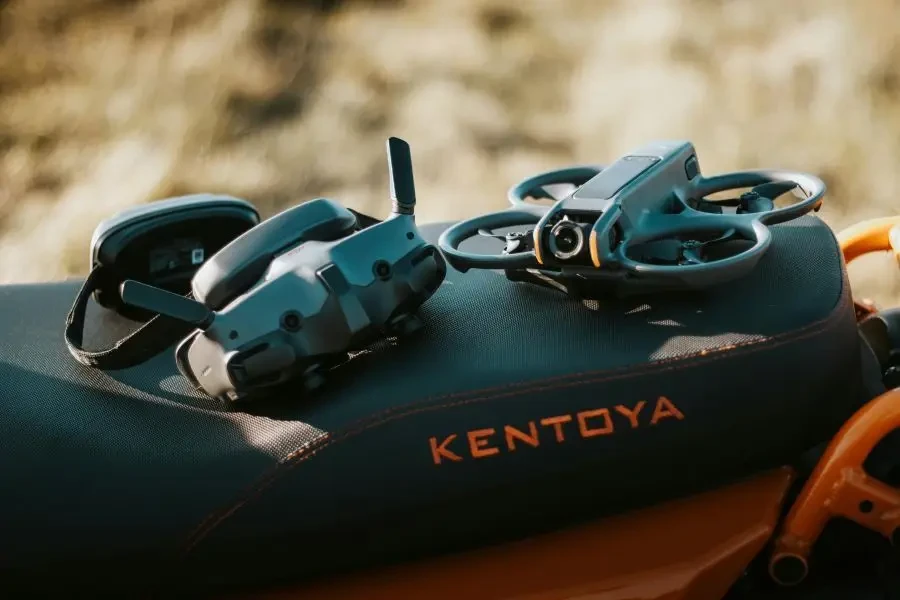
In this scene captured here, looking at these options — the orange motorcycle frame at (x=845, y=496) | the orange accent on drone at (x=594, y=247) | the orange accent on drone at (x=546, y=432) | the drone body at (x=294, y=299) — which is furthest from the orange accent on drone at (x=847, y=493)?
the drone body at (x=294, y=299)

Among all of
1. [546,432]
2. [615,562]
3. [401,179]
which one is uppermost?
[401,179]

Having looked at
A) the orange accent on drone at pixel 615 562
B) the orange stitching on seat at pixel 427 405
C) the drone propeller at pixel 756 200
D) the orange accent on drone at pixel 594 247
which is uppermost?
the orange accent on drone at pixel 594 247

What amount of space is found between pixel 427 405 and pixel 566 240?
0.21m

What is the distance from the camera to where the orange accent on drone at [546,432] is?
0.85 m

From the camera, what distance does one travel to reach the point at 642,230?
96 cm

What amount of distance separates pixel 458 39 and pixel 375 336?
1.91 meters

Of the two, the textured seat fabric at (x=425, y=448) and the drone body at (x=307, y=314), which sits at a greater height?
the drone body at (x=307, y=314)

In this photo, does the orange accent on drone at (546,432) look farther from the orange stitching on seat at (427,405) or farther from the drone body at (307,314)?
the drone body at (307,314)

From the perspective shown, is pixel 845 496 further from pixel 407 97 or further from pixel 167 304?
pixel 407 97

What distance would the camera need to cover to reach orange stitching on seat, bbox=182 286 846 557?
33.4 inches

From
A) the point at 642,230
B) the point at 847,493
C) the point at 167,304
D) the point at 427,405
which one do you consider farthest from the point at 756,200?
the point at 167,304

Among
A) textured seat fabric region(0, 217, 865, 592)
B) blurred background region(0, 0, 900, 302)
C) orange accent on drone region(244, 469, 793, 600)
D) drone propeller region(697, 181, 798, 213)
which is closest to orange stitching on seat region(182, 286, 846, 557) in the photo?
textured seat fabric region(0, 217, 865, 592)

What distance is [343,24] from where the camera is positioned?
2762mm

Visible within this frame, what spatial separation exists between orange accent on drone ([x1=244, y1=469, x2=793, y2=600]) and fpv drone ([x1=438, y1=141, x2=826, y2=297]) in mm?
213
